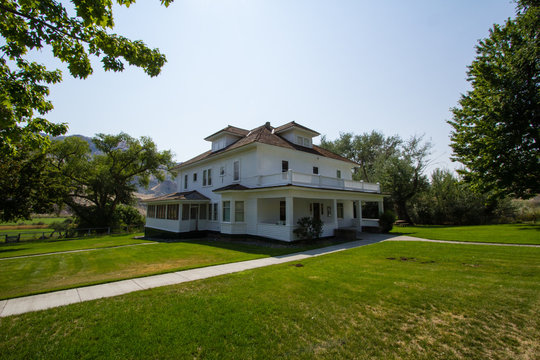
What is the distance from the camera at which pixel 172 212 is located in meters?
24.0

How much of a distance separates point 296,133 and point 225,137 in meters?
7.37

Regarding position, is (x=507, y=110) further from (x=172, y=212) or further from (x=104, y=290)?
(x=172, y=212)

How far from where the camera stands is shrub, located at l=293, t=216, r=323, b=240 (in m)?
15.5

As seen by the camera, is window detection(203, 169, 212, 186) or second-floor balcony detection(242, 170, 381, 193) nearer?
second-floor balcony detection(242, 170, 381, 193)

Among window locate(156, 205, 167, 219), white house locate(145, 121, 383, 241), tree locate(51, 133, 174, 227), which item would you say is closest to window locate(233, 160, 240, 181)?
white house locate(145, 121, 383, 241)

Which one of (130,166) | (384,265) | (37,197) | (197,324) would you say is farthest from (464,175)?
(130,166)

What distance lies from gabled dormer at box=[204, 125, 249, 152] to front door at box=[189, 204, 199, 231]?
6.63 m

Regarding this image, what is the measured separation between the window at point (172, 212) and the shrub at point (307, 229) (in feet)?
44.0


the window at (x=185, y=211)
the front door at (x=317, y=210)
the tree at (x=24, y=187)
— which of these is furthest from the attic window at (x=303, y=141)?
the tree at (x=24, y=187)

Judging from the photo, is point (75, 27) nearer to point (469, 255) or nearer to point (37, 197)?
point (469, 255)

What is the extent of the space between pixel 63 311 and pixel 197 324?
10.6ft

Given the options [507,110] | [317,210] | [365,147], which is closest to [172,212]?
[317,210]

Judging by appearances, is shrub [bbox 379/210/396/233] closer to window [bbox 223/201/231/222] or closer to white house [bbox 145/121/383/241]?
white house [bbox 145/121/383/241]

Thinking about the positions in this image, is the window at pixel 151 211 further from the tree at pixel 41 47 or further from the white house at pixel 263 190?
the tree at pixel 41 47
